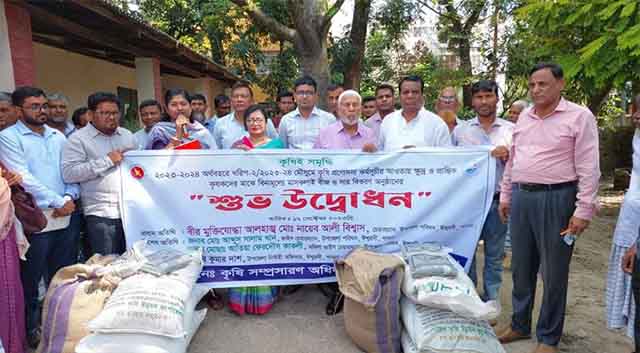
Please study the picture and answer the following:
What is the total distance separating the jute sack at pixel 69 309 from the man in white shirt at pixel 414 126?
7.48 ft

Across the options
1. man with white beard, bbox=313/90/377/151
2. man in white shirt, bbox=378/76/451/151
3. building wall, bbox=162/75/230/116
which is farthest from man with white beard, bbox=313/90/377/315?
building wall, bbox=162/75/230/116

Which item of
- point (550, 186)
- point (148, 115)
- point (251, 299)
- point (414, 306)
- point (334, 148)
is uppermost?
point (148, 115)

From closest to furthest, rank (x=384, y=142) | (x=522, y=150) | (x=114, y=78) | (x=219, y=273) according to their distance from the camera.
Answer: (x=522, y=150) < (x=219, y=273) < (x=384, y=142) < (x=114, y=78)

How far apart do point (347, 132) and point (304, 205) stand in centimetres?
78

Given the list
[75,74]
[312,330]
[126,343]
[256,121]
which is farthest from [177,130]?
[75,74]

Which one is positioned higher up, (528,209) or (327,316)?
(528,209)

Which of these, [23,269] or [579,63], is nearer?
[23,269]

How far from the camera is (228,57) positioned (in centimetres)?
1455

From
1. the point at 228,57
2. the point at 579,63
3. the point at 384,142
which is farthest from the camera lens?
the point at 228,57

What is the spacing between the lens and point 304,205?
11.1 ft

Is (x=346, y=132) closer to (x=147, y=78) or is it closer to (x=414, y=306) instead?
(x=414, y=306)

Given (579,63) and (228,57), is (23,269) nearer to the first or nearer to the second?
(579,63)

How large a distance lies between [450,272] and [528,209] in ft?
2.15

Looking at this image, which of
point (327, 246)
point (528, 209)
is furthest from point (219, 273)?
point (528, 209)
